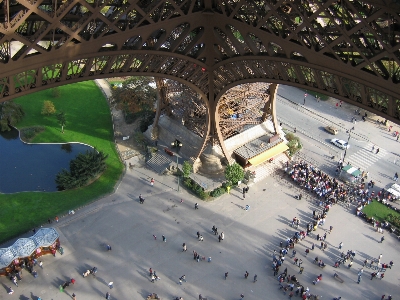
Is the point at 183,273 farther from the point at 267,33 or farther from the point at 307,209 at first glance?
the point at 267,33

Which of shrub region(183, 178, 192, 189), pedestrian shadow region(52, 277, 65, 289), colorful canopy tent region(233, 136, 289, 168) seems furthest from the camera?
colorful canopy tent region(233, 136, 289, 168)

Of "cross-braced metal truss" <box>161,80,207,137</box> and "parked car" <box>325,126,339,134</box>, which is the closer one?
"cross-braced metal truss" <box>161,80,207,137</box>

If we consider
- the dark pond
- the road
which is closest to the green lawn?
the dark pond

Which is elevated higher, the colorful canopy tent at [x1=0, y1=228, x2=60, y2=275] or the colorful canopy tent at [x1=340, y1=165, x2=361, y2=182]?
the colorful canopy tent at [x1=340, y1=165, x2=361, y2=182]

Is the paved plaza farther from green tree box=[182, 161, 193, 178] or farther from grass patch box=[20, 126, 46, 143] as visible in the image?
grass patch box=[20, 126, 46, 143]

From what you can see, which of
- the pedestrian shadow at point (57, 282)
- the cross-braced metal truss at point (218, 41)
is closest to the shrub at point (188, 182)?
the cross-braced metal truss at point (218, 41)

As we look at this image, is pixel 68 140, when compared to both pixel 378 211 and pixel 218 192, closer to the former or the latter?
pixel 218 192

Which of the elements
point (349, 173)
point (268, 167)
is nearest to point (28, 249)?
point (268, 167)
